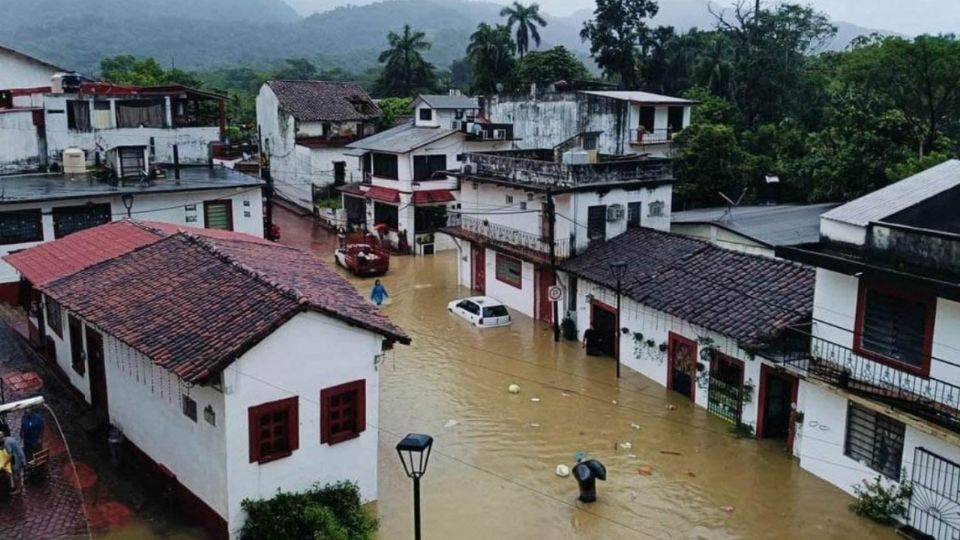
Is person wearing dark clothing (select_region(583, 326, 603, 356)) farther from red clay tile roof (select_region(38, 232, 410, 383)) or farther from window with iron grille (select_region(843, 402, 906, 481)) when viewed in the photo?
window with iron grille (select_region(843, 402, 906, 481))

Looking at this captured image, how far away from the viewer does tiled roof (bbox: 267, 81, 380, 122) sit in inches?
2114

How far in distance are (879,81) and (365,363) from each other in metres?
37.8

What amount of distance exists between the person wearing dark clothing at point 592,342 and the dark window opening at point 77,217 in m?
19.3

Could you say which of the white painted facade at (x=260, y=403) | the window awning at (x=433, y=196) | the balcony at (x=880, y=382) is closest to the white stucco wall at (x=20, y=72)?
the window awning at (x=433, y=196)

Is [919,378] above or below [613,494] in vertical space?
above

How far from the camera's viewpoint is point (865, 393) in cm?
1711

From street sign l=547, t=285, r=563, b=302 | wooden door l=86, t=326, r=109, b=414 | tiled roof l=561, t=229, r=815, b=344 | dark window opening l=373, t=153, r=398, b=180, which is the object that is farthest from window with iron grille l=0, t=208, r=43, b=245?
tiled roof l=561, t=229, r=815, b=344

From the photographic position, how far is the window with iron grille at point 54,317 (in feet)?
76.3

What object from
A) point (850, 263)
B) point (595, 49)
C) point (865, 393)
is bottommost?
point (865, 393)

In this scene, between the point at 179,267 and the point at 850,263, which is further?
the point at 179,267

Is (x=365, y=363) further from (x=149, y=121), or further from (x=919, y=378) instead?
(x=149, y=121)

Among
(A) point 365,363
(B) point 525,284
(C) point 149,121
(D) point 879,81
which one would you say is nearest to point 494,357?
(B) point 525,284

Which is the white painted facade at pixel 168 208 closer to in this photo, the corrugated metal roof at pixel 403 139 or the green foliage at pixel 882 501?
the corrugated metal roof at pixel 403 139

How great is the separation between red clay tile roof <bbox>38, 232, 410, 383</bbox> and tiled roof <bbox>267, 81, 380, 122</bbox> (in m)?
33.0
